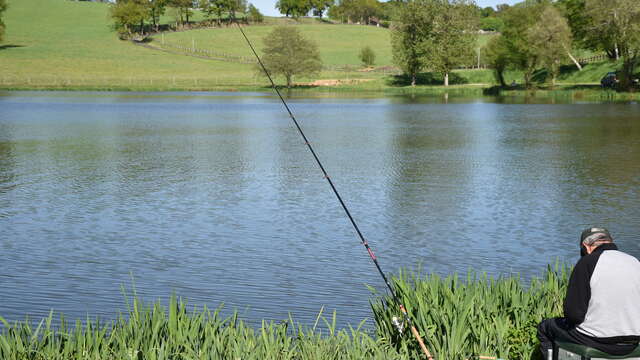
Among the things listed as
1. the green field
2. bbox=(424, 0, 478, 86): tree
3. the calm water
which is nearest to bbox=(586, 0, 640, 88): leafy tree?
the green field

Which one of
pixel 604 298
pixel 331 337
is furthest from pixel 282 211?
pixel 604 298

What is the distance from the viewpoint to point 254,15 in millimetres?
187250

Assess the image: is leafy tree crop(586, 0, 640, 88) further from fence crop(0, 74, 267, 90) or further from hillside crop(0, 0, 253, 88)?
hillside crop(0, 0, 253, 88)

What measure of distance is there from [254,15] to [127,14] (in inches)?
1366

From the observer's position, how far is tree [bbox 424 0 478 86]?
340ft

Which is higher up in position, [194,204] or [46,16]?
[46,16]

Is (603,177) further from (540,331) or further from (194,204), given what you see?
(540,331)

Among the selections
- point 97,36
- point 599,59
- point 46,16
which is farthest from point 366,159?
point 46,16

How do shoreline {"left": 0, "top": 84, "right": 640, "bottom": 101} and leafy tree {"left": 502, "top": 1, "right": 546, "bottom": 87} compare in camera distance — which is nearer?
shoreline {"left": 0, "top": 84, "right": 640, "bottom": 101}

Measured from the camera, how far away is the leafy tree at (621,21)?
67375 millimetres

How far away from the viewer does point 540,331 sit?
760 cm

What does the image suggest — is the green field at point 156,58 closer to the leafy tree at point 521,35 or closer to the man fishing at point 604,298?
the leafy tree at point 521,35

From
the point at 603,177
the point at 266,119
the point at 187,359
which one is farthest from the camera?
the point at 266,119

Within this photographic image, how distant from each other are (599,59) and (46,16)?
114273mm
